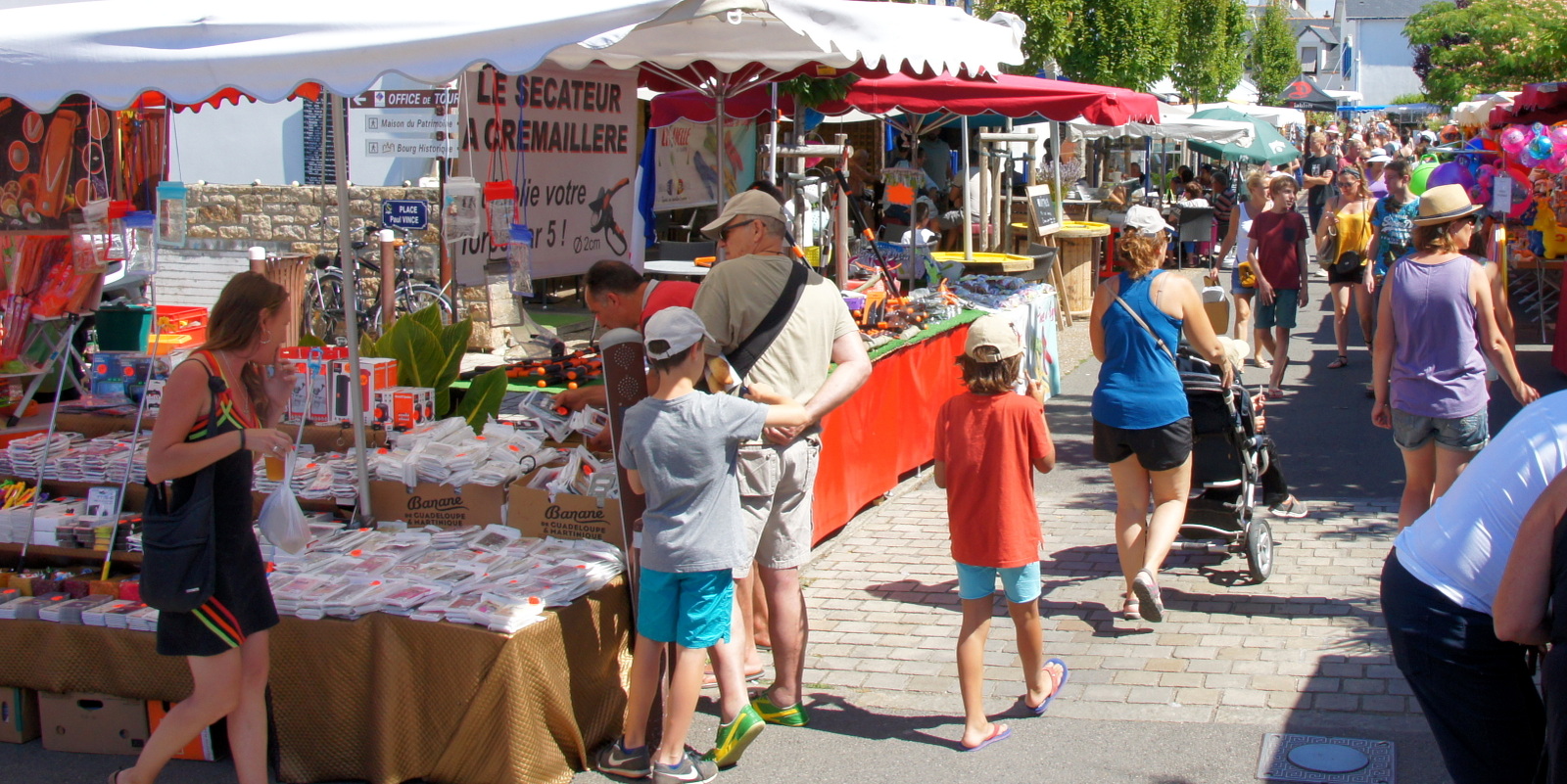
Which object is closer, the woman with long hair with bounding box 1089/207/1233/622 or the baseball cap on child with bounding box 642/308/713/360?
the baseball cap on child with bounding box 642/308/713/360

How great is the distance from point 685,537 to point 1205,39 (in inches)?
1079

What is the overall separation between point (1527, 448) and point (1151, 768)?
1.89 m

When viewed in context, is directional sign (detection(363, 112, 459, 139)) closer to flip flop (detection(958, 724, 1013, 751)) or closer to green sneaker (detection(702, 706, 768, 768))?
green sneaker (detection(702, 706, 768, 768))

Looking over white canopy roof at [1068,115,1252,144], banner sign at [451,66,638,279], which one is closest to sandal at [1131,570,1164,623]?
banner sign at [451,66,638,279]

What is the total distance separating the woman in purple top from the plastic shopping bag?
13.9 feet

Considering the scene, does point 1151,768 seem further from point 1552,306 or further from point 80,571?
point 1552,306

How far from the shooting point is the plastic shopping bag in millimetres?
4109

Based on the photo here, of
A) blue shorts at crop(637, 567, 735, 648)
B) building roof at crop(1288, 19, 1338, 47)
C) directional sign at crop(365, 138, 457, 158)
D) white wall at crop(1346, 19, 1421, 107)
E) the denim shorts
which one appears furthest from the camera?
white wall at crop(1346, 19, 1421, 107)

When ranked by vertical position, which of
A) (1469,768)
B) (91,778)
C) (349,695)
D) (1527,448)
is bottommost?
(91,778)

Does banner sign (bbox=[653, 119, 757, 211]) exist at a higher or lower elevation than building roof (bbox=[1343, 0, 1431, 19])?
lower

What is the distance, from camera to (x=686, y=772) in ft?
13.3

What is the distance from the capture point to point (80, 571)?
16.8ft

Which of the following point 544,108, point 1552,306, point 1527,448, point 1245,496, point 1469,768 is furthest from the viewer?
point 1552,306

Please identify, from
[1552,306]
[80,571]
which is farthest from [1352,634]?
[1552,306]
